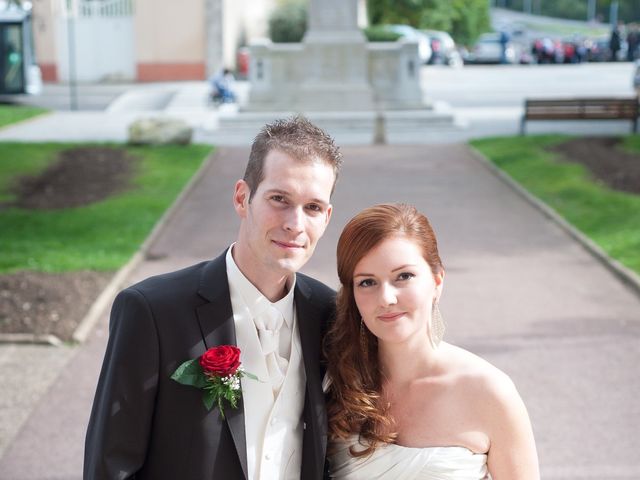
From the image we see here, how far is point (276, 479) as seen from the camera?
3398 millimetres

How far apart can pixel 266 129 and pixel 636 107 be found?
19872mm

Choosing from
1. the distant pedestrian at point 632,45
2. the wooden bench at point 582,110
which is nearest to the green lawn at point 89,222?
the wooden bench at point 582,110

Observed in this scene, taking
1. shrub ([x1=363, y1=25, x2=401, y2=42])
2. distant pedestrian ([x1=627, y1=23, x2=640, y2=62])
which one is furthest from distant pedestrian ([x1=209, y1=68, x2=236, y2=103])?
distant pedestrian ([x1=627, y1=23, x2=640, y2=62])

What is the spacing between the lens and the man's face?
3.26 meters

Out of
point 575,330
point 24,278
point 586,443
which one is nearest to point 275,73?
point 24,278

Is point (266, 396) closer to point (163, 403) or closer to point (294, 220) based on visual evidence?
point (163, 403)

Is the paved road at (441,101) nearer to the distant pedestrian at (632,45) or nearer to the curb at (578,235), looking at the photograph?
the distant pedestrian at (632,45)

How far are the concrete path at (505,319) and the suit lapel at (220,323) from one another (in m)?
3.63

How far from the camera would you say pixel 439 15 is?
5869 cm

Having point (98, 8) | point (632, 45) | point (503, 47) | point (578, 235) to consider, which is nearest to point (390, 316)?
point (578, 235)

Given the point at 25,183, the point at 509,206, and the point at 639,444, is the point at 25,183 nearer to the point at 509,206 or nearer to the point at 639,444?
the point at 509,206

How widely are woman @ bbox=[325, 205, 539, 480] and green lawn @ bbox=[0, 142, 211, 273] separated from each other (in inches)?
316

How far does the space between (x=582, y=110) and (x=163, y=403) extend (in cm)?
2001

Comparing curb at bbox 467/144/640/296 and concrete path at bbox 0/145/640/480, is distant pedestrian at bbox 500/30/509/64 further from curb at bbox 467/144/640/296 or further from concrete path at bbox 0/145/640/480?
concrete path at bbox 0/145/640/480
